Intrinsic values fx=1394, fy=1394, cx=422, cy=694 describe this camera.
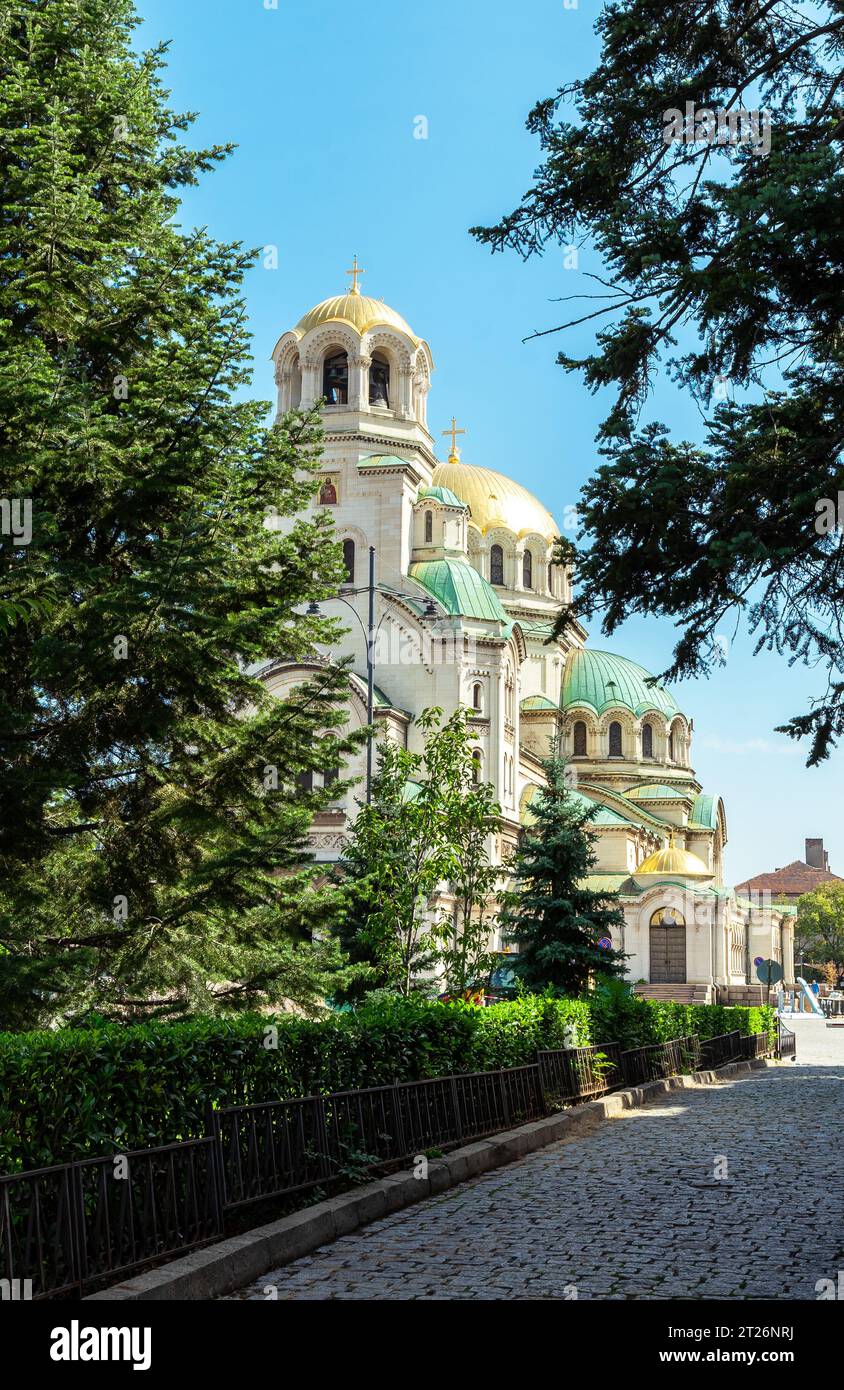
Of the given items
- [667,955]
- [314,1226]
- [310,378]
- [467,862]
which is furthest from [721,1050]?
[310,378]

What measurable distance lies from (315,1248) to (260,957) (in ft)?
17.8

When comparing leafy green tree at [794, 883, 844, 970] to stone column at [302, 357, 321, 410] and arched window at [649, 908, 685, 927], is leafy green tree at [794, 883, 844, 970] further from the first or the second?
stone column at [302, 357, 321, 410]

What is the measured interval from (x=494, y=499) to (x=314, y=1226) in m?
61.6

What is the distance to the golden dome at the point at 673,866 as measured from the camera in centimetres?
6009

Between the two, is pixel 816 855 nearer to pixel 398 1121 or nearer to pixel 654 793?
pixel 654 793

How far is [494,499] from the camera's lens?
6850 cm

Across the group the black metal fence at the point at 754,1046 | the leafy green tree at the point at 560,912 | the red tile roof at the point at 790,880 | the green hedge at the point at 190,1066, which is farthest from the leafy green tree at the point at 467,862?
the red tile roof at the point at 790,880

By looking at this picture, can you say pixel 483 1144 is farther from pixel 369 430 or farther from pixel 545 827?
pixel 369 430

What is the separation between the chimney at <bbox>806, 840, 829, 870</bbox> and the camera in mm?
149500

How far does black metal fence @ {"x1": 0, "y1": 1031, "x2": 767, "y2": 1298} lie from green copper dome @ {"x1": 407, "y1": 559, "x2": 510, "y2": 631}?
131ft

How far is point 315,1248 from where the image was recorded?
8.32 meters

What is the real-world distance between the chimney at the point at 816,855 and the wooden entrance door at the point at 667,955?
9593 cm

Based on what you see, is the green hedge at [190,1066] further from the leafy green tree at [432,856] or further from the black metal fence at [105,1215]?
the leafy green tree at [432,856]
